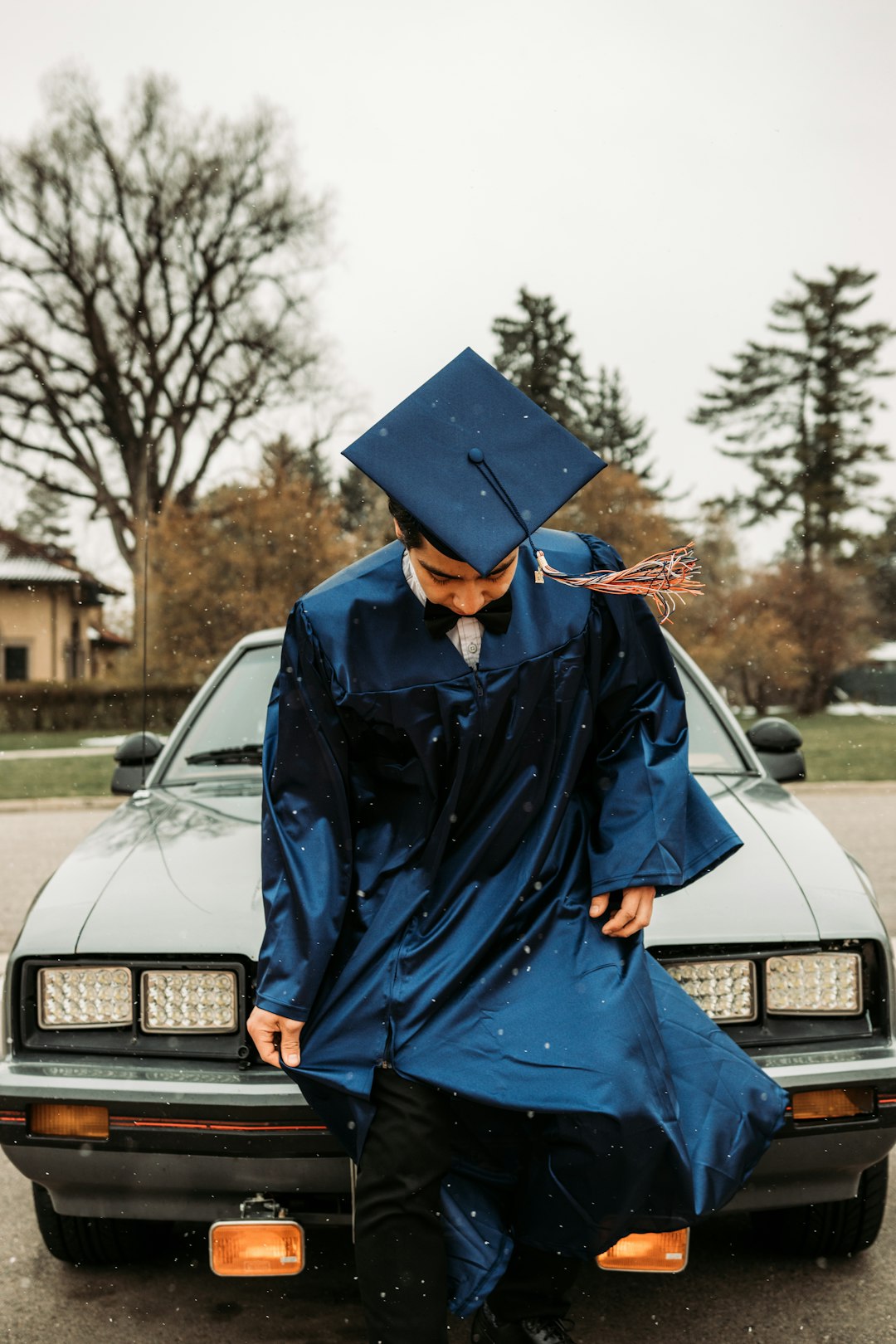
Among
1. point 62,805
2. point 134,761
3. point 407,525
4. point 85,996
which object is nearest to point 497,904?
point 407,525

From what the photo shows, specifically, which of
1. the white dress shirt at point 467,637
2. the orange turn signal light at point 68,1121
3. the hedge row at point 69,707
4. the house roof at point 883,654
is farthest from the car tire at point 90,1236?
the house roof at point 883,654

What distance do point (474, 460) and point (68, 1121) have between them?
5.55 ft

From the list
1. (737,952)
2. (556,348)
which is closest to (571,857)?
(737,952)

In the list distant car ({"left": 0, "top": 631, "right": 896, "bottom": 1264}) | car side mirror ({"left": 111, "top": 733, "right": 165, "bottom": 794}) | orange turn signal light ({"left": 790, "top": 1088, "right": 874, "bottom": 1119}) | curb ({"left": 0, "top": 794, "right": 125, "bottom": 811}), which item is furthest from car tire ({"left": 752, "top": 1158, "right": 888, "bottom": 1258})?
curb ({"left": 0, "top": 794, "right": 125, "bottom": 811})

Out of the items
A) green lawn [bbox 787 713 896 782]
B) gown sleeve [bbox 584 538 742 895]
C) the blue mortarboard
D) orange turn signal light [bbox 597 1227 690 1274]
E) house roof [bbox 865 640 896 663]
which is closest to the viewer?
the blue mortarboard

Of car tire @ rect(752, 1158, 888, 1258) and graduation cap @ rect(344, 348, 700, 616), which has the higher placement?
graduation cap @ rect(344, 348, 700, 616)

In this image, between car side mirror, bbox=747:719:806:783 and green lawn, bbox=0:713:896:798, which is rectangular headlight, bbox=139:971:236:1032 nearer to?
car side mirror, bbox=747:719:806:783

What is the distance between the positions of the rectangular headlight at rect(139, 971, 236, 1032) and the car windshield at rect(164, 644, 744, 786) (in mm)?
1280

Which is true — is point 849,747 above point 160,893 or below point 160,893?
below

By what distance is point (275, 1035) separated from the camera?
7.67ft

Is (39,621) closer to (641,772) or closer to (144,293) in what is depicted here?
(144,293)

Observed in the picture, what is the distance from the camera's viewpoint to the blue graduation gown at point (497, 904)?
2273mm

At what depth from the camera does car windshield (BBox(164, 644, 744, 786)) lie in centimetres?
419

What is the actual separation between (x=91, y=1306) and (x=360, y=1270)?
1.26 meters
